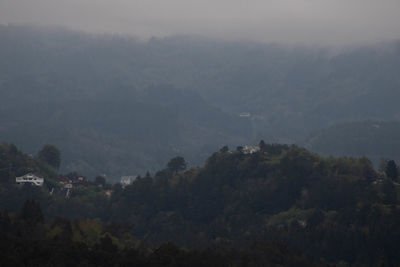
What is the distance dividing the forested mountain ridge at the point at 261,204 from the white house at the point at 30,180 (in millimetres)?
862

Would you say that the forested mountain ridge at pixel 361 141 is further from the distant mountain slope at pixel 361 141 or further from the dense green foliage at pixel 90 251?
the dense green foliage at pixel 90 251

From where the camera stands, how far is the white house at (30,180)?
79.8 metres

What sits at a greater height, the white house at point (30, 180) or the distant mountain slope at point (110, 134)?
the distant mountain slope at point (110, 134)

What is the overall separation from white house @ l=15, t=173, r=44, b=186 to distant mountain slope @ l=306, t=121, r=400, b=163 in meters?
81.1

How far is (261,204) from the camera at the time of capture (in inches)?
2953

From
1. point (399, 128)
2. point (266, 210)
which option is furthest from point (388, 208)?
point (399, 128)

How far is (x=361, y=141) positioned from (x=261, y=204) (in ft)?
291

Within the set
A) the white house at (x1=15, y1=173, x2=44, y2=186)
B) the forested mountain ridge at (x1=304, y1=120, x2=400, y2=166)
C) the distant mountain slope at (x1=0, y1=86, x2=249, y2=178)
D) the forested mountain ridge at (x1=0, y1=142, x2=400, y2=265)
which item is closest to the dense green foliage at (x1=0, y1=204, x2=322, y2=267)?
the forested mountain ridge at (x1=0, y1=142, x2=400, y2=265)

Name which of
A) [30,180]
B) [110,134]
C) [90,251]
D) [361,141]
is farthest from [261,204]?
[110,134]

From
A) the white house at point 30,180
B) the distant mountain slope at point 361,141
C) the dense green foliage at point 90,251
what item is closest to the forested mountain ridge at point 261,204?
the white house at point 30,180

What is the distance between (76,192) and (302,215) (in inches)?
947

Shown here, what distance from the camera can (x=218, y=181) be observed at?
80312 mm

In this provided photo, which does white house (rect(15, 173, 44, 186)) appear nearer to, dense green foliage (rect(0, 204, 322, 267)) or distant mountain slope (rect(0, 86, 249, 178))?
dense green foliage (rect(0, 204, 322, 267))

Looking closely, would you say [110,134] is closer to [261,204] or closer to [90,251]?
[261,204]
